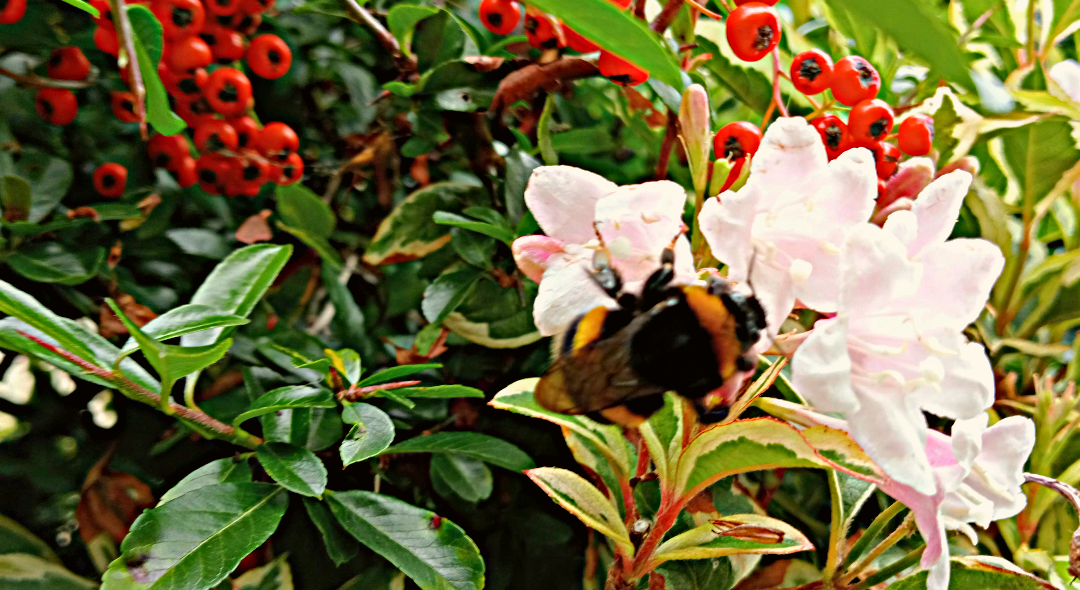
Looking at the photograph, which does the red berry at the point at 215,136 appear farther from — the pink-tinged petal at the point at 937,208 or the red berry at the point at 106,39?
the pink-tinged petal at the point at 937,208

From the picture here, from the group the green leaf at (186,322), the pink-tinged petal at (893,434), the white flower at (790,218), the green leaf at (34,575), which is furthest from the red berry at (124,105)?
the pink-tinged petal at (893,434)

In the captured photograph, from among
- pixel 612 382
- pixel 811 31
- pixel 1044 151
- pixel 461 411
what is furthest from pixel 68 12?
pixel 1044 151

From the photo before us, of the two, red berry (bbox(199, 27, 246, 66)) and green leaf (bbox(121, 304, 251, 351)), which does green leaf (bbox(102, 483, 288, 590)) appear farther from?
red berry (bbox(199, 27, 246, 66))

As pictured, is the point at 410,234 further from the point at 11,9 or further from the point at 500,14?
the point at 11,9

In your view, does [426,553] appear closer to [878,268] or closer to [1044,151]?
[878,268]

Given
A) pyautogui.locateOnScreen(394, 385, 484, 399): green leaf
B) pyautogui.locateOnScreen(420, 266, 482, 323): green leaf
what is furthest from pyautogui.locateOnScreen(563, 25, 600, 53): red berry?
pyautogui.locateOnScreen(394, 385, 484, 399): green leaf

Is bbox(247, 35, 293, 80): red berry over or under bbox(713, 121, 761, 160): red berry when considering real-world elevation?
under
